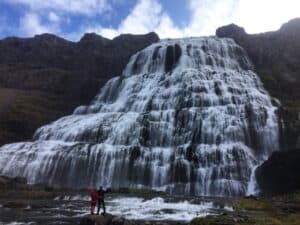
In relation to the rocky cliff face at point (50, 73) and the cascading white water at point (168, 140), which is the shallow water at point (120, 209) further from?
the rocky cliff face at point (50, 73)

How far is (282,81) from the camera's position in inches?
3152

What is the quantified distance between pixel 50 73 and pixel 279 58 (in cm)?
5154

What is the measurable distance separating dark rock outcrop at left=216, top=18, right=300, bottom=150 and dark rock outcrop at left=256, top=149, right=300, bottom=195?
543 inches

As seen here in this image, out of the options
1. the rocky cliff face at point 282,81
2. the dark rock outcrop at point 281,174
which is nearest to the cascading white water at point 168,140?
the rocky cliff face at point 282,81

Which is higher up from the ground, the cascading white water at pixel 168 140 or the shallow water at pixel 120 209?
the cascading white water at pixel 168 140

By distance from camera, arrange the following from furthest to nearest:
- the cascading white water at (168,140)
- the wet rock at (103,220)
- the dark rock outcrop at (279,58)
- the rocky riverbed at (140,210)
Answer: the dark rock outcrop at (279,58) < the cascading white water at (168,140) < the rocky riverbed at (140,210) < the wet rock at (103,220)

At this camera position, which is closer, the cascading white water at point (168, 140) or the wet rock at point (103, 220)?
the wet rock at point (103, 220)

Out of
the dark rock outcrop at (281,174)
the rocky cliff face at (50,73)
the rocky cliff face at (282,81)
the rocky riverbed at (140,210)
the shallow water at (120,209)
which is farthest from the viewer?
the rocky cliff face at (50,73)

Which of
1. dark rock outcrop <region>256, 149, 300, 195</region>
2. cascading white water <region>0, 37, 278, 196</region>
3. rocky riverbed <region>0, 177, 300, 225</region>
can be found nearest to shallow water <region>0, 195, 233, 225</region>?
rocky riverbed <region>0, 177, 300, 225</region>

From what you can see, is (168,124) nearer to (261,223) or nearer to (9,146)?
(9,146)

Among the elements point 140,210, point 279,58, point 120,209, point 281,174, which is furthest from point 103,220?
point 279,58

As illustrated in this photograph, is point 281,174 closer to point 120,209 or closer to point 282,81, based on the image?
point 120,209

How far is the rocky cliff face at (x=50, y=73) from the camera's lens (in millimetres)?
80000

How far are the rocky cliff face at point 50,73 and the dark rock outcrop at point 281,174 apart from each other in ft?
145
